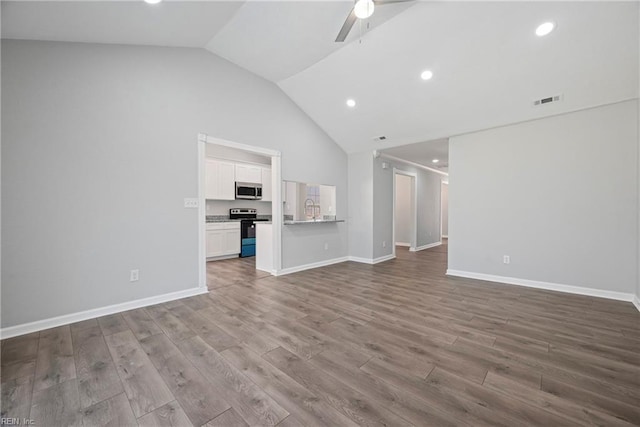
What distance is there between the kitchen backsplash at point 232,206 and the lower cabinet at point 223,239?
0.58m

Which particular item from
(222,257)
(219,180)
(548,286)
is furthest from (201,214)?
(548,286)

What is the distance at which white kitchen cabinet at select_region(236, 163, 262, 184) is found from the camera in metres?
6.43

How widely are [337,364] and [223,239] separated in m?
4.80

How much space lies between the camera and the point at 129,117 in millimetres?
2996

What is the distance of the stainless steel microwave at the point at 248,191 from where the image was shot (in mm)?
6336

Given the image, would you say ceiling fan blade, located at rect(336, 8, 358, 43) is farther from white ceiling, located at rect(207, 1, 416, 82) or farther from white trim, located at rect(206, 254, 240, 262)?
white trim, located at rect(206, 254, 240, 262)

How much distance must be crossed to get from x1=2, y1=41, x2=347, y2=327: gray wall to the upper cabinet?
2327 mm

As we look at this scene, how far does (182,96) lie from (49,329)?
2.95 meters

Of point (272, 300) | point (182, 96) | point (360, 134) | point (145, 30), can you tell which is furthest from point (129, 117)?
point (360, 134)

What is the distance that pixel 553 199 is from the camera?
11.9 feet

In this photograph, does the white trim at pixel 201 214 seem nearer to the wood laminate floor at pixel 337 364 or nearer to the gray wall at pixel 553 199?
the wood laminate floor at pixel 337 364

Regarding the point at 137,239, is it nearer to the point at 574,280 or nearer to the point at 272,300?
the point at 272,300

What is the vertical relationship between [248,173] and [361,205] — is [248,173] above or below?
above

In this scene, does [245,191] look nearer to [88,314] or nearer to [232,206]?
[232,206]
